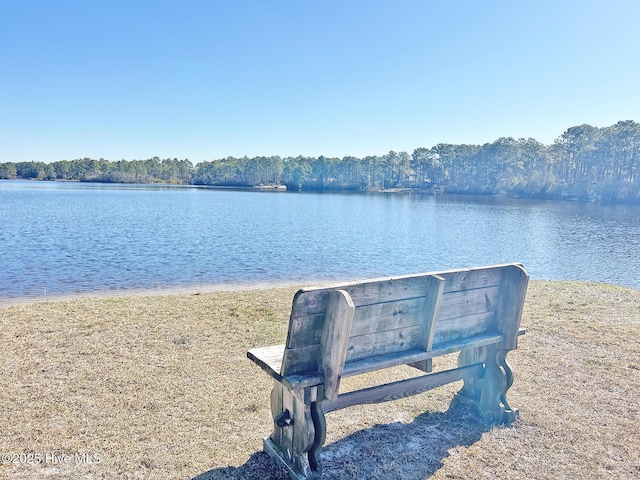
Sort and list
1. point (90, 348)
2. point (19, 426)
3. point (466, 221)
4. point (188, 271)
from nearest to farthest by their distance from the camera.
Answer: point (19, 426), point (90, 348), point (188, 271), point (466, 221)

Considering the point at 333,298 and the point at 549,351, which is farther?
the point at 549,351

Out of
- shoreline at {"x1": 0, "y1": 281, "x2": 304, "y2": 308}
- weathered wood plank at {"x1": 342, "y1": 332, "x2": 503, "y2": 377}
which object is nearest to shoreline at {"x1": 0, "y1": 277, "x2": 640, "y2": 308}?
shoreline at {"x1": 0, "y1": 281, "x2": 304, "y2": 308}

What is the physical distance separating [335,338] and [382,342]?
614 mm

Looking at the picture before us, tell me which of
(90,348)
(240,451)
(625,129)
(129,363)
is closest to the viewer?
(240,451)

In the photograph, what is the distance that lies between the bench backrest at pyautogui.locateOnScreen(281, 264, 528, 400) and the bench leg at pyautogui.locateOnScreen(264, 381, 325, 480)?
0.26m

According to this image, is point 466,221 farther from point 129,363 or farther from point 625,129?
point 625,129

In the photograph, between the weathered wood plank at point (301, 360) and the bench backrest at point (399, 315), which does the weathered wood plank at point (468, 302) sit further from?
the weathered wood plank at point (301, 360)

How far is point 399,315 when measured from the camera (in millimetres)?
3186

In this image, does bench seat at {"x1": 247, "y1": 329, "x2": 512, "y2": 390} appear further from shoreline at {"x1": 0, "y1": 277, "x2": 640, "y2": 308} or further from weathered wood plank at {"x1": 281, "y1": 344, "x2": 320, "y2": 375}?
shoreline at {"x1": 0, "y1": 277, "x2": 640, "y2": 308}

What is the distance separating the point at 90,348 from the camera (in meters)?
5.62

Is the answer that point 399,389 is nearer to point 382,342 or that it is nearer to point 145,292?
point 382,342

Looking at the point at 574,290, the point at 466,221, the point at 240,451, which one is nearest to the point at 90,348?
the point at 240,451

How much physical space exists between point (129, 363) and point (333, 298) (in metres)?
3.72

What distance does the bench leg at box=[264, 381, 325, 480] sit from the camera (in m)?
2.93
